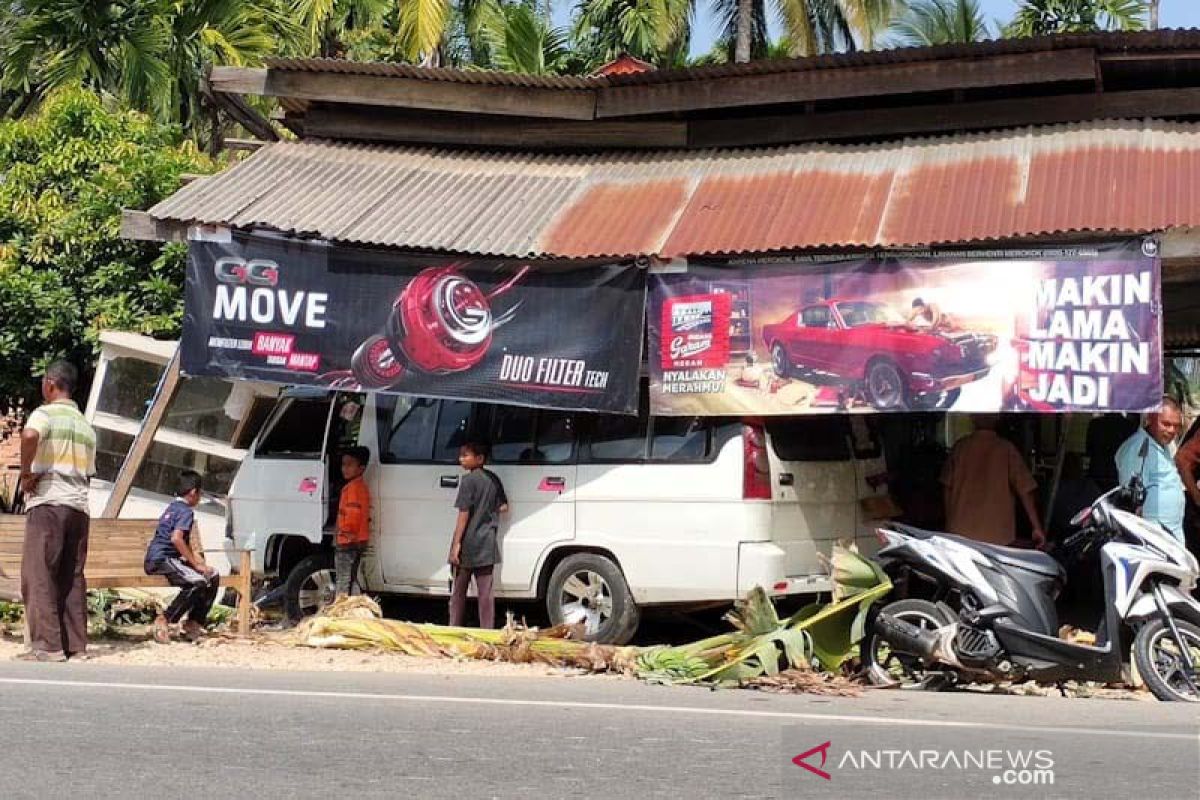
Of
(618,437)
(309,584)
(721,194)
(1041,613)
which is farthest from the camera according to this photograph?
(309,584)

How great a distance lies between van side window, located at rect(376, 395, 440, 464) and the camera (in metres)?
11.0

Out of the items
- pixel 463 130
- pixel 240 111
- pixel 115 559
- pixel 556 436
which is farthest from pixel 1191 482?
pixel 240 111

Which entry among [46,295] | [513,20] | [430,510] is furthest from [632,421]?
[513,20]

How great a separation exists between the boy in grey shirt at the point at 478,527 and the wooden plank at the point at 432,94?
287 centimetres

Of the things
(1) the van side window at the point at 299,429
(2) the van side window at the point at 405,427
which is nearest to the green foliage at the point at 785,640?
(2) the van side window at the point at 405,427

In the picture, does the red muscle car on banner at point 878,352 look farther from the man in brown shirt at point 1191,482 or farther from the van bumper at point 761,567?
the man in brown shirt at point 1191,482

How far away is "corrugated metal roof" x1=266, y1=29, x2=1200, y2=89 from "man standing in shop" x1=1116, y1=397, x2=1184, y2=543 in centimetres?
240

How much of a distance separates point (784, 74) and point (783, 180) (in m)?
0.74

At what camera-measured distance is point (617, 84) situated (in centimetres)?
1128

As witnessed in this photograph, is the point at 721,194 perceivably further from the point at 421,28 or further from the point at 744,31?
the point at 744,31

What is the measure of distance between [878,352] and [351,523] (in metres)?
3.82

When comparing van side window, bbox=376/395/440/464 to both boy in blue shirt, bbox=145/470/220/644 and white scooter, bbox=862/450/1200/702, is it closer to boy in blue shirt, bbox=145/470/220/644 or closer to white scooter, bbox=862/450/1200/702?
boy in blue shirt, bbox=145/470/220/644

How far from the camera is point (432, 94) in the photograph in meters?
11.8

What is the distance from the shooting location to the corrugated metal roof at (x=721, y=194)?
9.59m
